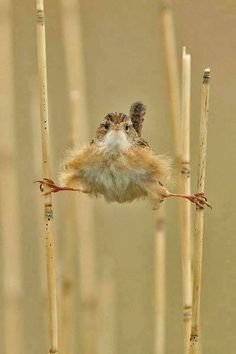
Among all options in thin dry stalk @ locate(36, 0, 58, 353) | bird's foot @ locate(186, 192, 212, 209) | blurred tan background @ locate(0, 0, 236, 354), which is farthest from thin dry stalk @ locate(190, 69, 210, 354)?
blurred tan background @ locate(0, 0, 236, 354)

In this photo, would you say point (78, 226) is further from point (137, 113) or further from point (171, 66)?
point (171, 66)

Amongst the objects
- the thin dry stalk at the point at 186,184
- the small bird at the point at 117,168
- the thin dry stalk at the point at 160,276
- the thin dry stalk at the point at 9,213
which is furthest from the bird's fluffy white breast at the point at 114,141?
the thin dry stalk at the point at 9,213

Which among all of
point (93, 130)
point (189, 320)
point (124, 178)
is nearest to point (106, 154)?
point (124, 178)

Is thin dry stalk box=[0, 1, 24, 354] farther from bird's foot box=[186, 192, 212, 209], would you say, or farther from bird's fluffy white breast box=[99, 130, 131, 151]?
bird's foot box=[186, 192, 212, 209]

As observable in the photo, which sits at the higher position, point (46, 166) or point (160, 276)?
point (46, 166)

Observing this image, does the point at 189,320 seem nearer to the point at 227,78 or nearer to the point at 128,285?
the point at 128,285

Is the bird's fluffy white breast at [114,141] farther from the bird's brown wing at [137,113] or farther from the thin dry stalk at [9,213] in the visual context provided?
the thin dry stalk at [9,213]

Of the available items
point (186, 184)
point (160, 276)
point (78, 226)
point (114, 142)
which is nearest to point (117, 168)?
point (114, 142)
